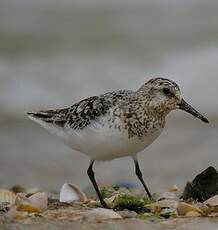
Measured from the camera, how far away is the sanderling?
6422 millimetres

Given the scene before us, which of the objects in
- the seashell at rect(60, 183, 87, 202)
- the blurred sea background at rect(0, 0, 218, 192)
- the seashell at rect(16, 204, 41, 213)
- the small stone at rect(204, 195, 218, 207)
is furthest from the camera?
the blurred sea background at rect(0, 0, 218, 192)

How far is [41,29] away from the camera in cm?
1708

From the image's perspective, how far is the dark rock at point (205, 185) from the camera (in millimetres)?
6469

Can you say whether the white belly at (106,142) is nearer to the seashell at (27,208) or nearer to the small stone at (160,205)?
the small stone at (160,205)

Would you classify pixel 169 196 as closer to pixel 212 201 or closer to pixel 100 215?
pixel 212 201

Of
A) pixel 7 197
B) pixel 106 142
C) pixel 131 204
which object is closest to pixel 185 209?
pixel 131 204

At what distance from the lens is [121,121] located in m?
6.47

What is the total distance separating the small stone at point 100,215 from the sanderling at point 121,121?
79 centimetres

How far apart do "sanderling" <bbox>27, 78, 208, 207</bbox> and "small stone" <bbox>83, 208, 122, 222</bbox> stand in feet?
2.58

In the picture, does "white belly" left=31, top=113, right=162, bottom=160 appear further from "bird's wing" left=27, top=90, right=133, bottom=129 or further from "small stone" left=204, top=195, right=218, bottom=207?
"small stone" left=204, top=195, right=218, bottom=207

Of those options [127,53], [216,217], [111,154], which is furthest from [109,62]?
[216,217]

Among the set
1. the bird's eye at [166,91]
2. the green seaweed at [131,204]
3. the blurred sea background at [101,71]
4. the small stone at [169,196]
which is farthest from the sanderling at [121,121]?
the blurred sea background at [101,71]

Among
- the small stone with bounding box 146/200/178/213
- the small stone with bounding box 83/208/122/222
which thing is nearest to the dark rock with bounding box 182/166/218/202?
the small stone with bounding box 146/200/178/213

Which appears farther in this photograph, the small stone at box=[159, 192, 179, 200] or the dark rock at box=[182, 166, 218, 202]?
the small stone at box=[159, 192, 179, 200]
